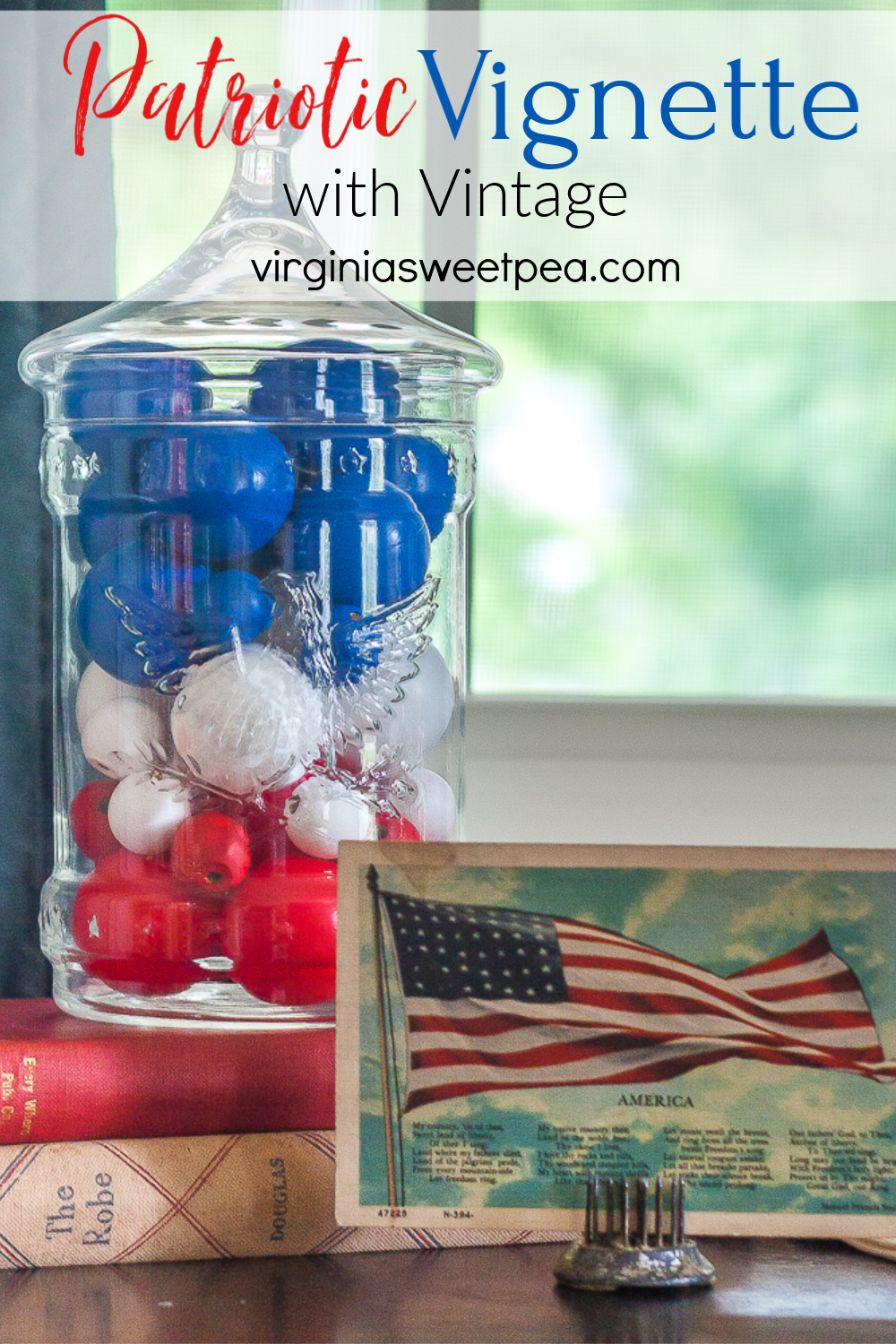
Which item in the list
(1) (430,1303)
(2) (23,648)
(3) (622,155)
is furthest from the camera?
(3) (622,155)

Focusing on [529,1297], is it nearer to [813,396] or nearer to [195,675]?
A: [195,675]

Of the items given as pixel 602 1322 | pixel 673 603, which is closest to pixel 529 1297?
pixel 602 1322

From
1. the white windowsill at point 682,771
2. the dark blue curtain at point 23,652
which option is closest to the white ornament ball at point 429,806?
the dark blue curtain at point 23,652

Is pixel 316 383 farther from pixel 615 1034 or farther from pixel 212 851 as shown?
pixel 615 1034

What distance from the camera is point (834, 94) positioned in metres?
1.34

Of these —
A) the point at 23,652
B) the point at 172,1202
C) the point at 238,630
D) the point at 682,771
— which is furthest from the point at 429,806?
the point at 682,771

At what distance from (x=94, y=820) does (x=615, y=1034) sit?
0.99 ft

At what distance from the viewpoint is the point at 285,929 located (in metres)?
0.62

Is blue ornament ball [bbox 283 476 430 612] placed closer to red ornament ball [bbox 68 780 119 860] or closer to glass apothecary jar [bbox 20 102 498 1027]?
glass apothecary jar [bbox 20 102 498 1027]

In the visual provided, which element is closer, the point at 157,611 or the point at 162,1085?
the point at 162,1085

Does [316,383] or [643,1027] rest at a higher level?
[316,383]

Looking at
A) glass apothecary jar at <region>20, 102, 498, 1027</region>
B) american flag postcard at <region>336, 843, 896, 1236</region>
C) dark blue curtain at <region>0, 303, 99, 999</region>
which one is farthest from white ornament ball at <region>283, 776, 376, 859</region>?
dark blue curtain at <region>0, 303, 99, 999</region>

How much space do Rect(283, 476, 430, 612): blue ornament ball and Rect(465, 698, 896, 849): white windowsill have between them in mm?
643

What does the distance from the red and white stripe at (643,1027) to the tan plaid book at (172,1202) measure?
0.07 meters
